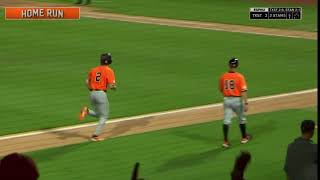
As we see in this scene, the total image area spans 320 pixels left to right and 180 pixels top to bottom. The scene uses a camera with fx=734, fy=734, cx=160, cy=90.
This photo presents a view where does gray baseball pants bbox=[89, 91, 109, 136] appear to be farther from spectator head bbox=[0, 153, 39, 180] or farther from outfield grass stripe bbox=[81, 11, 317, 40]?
outfield grass stripe bbox=[81, 11, 317, 40]

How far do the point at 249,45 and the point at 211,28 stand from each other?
5.79 meters

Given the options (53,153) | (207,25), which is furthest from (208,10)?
(53,153)

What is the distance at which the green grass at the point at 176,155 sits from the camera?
13734mm

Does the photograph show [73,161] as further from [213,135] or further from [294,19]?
[294,19]

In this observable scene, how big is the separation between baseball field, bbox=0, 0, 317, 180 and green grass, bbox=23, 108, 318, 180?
2 cm

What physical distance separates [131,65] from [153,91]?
16.5ft

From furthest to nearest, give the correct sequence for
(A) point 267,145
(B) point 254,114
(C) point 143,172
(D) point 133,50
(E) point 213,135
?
(D) point 133,50 < (B) point 254,114 < (E) point 213,135 < (A) point 267,145 < (C) point 143,172

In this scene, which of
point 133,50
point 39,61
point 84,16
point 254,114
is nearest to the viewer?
point 254,114

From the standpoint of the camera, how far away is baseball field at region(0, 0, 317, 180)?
48.8 ft

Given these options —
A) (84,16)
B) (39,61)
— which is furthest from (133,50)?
(84,16)

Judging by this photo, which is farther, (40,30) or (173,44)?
(40,30)

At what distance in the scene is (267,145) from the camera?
52.7 feet

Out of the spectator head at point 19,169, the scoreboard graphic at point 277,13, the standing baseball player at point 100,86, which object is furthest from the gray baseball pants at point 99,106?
the scoreboard graphic at point 277,13

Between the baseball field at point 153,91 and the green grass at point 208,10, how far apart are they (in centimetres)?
38
